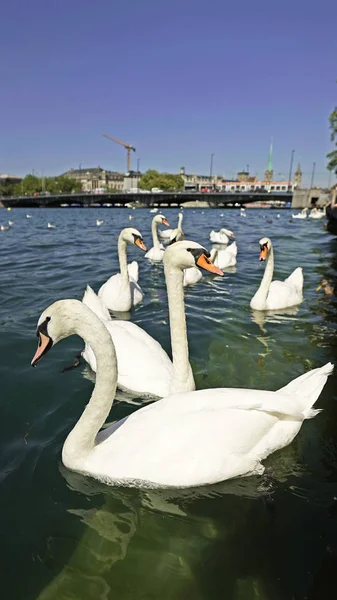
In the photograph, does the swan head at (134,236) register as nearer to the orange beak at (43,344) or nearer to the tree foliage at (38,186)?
the orange beak at (43,344)

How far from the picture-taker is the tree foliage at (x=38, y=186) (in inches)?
4931

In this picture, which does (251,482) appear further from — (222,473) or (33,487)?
(33,487)

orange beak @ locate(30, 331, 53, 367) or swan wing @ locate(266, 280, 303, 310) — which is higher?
orange beak @ locate(30, 331, 53, 367)

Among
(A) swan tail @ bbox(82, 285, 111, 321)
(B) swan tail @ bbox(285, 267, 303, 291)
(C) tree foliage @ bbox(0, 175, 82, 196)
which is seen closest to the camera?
(A) swan tail @ bbox(82, 285, 111, 321)

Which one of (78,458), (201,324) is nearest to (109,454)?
(78,458)

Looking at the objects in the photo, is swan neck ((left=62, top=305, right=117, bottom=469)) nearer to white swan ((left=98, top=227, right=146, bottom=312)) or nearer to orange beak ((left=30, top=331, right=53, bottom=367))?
orange beak ((left=30, top=331, right=53, bottom=367))

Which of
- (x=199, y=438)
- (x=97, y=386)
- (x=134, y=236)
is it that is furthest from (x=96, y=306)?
(x=199, y=438)

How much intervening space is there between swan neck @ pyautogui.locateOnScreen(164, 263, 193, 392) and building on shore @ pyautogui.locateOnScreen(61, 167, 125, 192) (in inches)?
7074

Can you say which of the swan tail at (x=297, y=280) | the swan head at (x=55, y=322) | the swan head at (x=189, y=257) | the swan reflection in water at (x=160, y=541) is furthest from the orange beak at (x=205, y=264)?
the swan tail at (x=297, y=280)

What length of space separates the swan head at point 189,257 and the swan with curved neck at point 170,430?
4.00ft

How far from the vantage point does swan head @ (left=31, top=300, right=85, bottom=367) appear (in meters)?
2.62

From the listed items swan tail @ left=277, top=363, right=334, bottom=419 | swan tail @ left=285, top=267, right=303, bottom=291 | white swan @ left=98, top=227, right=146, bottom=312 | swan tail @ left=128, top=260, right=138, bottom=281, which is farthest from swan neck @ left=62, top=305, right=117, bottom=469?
swan tail @ left=285, top=267, right=303, bottom=291

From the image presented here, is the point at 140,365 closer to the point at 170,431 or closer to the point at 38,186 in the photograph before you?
the point at 170,431

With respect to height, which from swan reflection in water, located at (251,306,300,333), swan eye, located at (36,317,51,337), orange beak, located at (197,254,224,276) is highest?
orange beak, located at (197,254,224,276)
